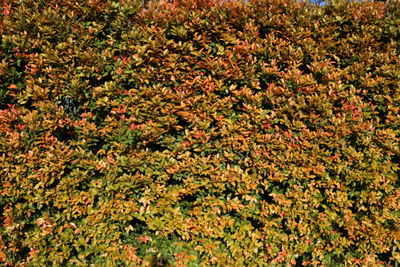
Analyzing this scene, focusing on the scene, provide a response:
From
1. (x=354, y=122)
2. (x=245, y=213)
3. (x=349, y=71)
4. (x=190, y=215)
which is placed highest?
(x=349, y=71)

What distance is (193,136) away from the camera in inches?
124

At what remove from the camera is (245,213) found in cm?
321

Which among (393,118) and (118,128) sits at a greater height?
(393,118)

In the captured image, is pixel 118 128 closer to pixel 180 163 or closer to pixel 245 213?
pixel 180 163

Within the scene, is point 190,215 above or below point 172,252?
above

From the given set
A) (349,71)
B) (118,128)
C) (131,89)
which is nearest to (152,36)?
(131,89)

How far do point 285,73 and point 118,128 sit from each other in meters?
1.99

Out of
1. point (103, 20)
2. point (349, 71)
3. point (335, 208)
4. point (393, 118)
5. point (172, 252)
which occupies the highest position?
point (349, 71)

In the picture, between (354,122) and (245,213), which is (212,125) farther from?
(354,122)

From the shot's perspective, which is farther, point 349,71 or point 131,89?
point 349,71

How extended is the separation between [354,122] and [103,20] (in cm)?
317

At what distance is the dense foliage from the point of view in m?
3.04

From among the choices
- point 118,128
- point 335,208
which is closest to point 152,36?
point 118,128

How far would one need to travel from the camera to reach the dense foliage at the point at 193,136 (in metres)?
3.04
